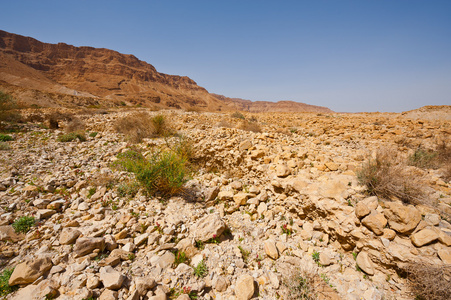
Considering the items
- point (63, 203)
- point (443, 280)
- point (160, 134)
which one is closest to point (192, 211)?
point (63, 203)

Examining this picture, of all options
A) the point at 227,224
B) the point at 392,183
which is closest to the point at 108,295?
the point at 227,224

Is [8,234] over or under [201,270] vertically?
over

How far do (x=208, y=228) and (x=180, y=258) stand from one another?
25.1 inches

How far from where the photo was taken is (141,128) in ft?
25.7

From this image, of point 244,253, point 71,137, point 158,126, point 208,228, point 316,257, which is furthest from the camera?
point 158,126

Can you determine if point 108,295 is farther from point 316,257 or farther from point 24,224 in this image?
point 316,257

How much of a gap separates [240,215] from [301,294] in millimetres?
1632

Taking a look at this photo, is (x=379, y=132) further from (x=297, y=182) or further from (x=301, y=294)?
(x=301, y=294)

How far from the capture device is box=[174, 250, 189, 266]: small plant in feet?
8.41

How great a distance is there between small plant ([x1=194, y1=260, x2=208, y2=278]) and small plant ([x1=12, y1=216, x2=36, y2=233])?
118 inches

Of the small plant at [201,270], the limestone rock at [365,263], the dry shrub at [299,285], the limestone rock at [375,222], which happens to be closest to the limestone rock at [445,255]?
the limestone rock at [375,222]

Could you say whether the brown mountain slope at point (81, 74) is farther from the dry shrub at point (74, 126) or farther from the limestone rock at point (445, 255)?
the limestone rock at point (445, 255)

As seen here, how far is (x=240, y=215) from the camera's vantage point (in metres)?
3.58

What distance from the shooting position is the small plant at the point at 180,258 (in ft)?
8.41
